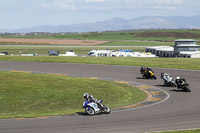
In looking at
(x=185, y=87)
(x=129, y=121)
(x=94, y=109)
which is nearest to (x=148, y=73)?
(x=185, y=87)

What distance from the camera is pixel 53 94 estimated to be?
111 ft

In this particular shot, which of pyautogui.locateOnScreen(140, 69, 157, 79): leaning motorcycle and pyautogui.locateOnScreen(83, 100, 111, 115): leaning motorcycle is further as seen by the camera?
pyautogui.locateOnScreen(140, 69, 157, 79): leaning motorcycle

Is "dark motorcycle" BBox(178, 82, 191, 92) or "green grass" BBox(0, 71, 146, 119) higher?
"dark motorcycle" BBox(178, 82, 191, 92)

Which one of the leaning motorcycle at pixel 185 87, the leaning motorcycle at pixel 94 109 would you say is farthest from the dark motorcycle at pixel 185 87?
the leaning motorcycle at pixel 94 109

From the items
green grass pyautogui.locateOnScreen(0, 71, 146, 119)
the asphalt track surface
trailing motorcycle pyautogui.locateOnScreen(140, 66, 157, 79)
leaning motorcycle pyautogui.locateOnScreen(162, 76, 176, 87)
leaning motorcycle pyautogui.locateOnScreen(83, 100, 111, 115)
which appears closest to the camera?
the asphalt track surface

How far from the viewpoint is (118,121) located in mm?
22016

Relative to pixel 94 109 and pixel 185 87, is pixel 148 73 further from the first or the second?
pixel 94 109

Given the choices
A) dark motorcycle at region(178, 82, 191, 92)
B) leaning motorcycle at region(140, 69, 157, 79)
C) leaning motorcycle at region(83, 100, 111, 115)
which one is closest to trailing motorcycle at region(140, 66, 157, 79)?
leaning motorcycle at region(140, 69, 157, 79)

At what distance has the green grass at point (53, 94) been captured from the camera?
2819cm

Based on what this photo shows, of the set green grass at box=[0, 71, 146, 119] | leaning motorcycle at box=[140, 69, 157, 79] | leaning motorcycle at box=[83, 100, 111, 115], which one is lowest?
green grass at box=[0, 71, 146, 119]

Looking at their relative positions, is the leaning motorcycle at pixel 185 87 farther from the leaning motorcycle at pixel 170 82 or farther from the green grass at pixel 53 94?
the green grass at pixel 53 94

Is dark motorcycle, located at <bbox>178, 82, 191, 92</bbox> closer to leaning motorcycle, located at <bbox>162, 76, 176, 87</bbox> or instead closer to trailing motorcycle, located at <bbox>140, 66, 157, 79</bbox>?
leaning motorcycle, located at <bbox>162, 76, 176, 87</bbox>

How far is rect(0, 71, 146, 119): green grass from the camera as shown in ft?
92.5

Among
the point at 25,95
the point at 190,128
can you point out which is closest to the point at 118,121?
the point at 190,128
